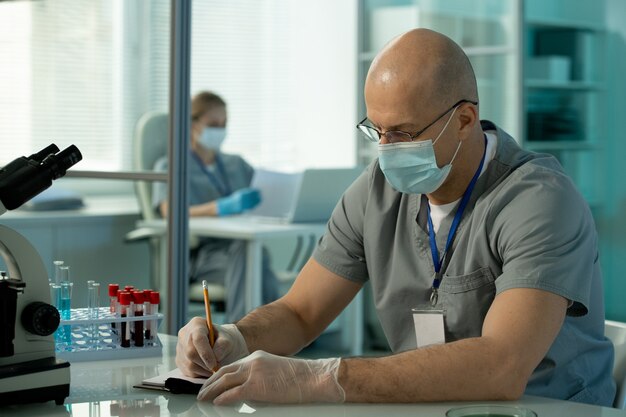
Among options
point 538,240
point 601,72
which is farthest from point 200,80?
point 538,240

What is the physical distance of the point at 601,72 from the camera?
428cm

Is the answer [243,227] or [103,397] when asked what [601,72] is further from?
[103,397]

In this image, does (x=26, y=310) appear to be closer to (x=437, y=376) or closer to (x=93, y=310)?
(x=93, y=310)

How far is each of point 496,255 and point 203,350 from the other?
20.4 inches

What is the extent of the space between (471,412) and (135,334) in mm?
699

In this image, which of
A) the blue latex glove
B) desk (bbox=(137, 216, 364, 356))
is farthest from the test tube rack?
the blue latex glove

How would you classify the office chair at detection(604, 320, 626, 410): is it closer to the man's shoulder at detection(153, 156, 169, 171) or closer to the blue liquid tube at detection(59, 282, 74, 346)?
the blue liquid tube at detection(59, 282, 74, 346)

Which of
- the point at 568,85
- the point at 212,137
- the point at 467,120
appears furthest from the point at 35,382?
the point at 212,137

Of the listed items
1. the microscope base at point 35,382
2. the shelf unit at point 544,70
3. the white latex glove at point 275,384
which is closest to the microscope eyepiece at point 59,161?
the microscope base at point 35,382

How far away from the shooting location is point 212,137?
201 inches

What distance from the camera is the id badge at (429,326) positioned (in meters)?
1.80

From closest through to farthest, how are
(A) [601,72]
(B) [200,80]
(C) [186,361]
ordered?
(C) [186,361] < (A) [601,72] < (B) [200,80]

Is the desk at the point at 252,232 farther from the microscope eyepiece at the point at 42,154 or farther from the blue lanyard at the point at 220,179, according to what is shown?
the microscope eyepiece at the point at 42,154

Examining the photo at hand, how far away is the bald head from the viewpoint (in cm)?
177
